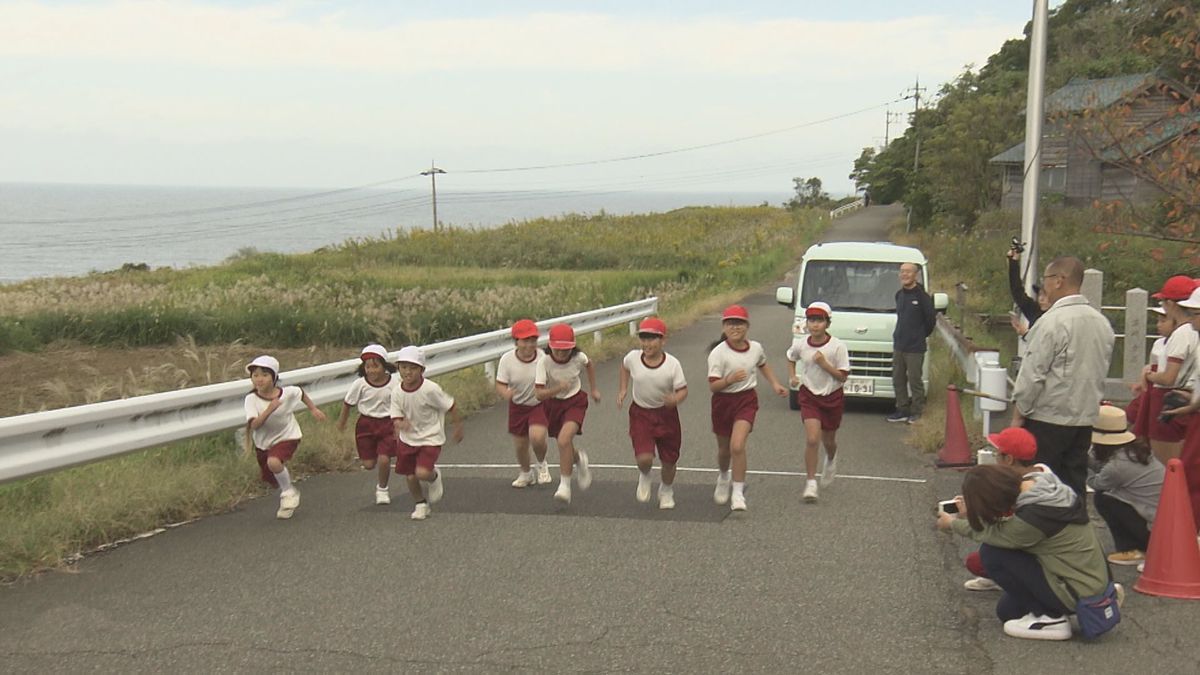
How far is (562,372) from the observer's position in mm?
9055

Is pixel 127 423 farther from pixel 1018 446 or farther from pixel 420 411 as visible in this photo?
pixel 1018 446

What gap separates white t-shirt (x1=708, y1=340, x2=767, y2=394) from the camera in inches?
344

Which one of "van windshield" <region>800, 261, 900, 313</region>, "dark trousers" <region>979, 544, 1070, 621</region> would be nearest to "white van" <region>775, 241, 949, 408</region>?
"van windshield" <region>800, 261, 900, 313</region>

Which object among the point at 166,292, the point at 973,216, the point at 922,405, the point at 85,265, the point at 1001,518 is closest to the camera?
the point at 1001,518

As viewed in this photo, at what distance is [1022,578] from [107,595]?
15.9ft

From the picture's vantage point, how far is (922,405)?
13422 mm

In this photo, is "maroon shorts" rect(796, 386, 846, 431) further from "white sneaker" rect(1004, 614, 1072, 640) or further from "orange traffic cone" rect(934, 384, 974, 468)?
"white sneaker" rect(1004, 614, 1072, 640)

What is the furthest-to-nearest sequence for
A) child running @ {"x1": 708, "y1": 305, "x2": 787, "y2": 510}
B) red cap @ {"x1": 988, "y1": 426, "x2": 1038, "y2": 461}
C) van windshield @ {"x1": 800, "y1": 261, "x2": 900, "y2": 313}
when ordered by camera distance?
1. van windshield @ {"x1": 800, "y1": 261, "x2": 900, "y2": 313}
2. child running @ {"x1": 708, "y1": 305, "x2": 787, "y2": 510}
3. red cap @ {"x1": 988, "y1": 426, "x2": 1038, "y2": 461}

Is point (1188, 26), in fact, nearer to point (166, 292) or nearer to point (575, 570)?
point (575, 570)

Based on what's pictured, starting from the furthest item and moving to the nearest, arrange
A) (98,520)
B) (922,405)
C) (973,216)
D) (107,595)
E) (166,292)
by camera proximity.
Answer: (973,216), (166,292), (922,405), (98,520), (107,595)

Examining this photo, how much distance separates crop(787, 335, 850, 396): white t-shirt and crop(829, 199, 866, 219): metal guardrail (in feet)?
253

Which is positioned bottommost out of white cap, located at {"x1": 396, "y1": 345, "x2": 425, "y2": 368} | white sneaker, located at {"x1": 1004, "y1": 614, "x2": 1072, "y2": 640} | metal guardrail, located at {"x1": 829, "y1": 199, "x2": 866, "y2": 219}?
metal guardrail, located at {"x1": 829, "y1": 199, "x2": 866, "y2": 219}

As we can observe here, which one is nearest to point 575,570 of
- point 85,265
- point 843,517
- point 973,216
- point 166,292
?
point 843,517

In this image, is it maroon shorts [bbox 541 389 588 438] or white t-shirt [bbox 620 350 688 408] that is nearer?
white t-shirt [bbox 620 350 688 408]
